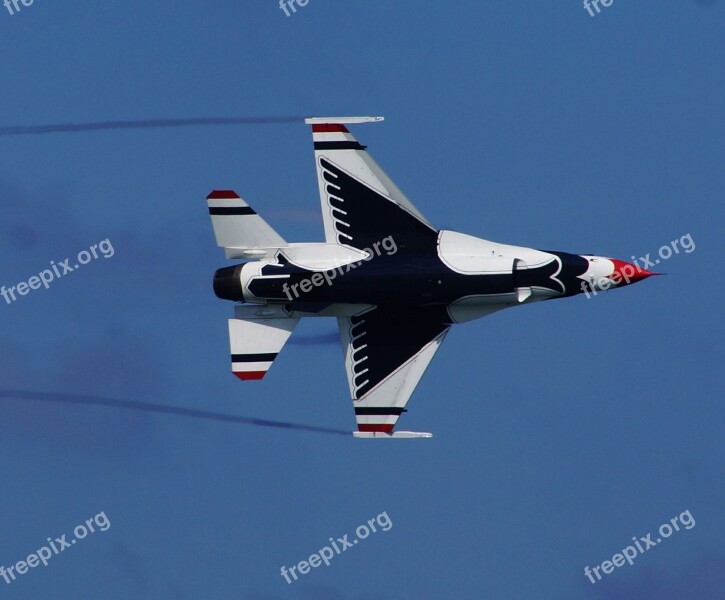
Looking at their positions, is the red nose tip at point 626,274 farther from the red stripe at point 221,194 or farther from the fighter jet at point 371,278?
the red stripe at point 221,194

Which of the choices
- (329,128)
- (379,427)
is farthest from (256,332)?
(329,128)

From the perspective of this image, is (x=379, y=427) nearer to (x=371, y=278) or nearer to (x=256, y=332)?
(x=256, y=332)

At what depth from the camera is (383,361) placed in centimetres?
5541

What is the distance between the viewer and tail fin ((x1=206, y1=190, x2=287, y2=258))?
5475 cm

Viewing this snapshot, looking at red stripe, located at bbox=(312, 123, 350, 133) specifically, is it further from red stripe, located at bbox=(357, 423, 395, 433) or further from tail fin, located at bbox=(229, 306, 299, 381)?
red stripe, located at bbox=(357, 423, 395, 433)

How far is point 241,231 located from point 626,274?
10025 millimetres

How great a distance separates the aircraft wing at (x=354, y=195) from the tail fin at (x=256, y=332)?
101 inches

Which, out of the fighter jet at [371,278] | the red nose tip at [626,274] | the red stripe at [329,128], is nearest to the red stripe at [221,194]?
the fighter jet at [371,278]

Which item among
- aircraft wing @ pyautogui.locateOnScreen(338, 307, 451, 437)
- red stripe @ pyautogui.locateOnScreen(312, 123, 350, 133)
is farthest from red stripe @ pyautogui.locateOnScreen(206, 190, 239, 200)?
aircraft wing @ pyautogui.locateOnScreen(338, 307, 451, 437)

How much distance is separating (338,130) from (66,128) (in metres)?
7.82

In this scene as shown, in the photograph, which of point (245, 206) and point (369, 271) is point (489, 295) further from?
point (245, 206)

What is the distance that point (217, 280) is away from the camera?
178 ft

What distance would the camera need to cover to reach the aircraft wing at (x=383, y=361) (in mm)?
55031
